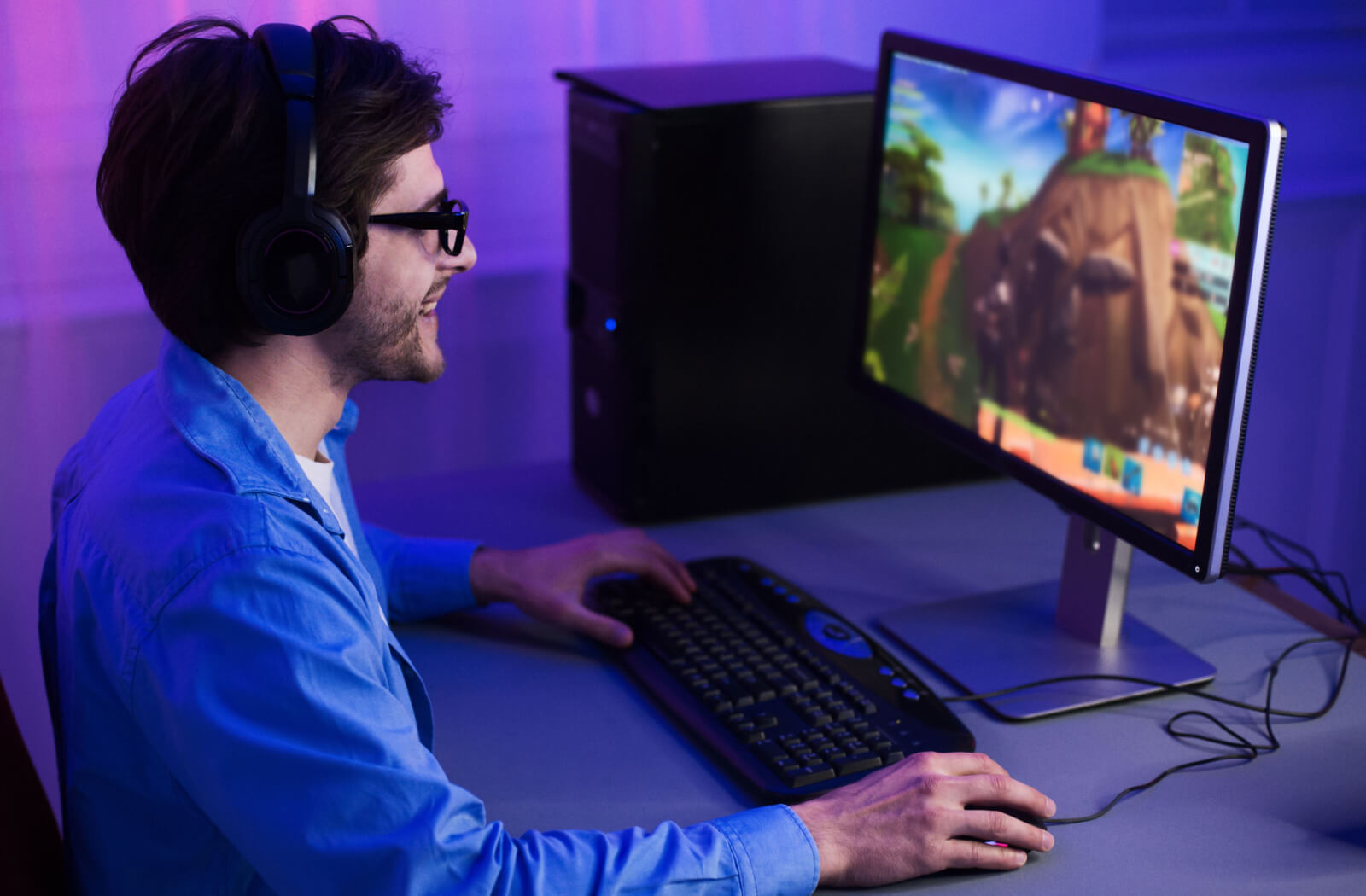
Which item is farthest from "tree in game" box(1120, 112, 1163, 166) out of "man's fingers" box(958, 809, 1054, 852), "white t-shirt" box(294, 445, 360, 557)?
"white t-shirt" box(294, 445, 360, 557)

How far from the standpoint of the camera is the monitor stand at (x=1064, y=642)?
110cm

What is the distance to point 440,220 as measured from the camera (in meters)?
0.96

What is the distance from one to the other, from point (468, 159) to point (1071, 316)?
94 centimetres

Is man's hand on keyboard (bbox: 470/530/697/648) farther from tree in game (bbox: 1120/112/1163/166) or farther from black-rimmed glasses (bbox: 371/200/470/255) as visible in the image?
tree in game (bbox: 1120/112/1163/166)

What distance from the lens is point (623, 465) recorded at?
1.46m

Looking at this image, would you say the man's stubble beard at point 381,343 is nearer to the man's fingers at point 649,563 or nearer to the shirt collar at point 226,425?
the shirt collar at point 226,425

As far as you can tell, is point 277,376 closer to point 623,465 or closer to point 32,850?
point 32,850

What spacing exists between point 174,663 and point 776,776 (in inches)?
16.4

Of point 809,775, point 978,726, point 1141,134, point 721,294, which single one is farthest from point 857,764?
point 721,294

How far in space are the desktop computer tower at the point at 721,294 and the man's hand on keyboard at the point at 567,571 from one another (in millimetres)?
180

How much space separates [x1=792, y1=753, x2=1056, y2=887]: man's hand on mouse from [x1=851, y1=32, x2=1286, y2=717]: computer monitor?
17cm

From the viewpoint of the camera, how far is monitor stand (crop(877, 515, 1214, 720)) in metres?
1.10

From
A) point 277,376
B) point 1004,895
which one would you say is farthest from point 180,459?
point 1004,895

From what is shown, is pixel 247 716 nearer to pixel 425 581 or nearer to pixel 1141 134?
pixel 425 581
